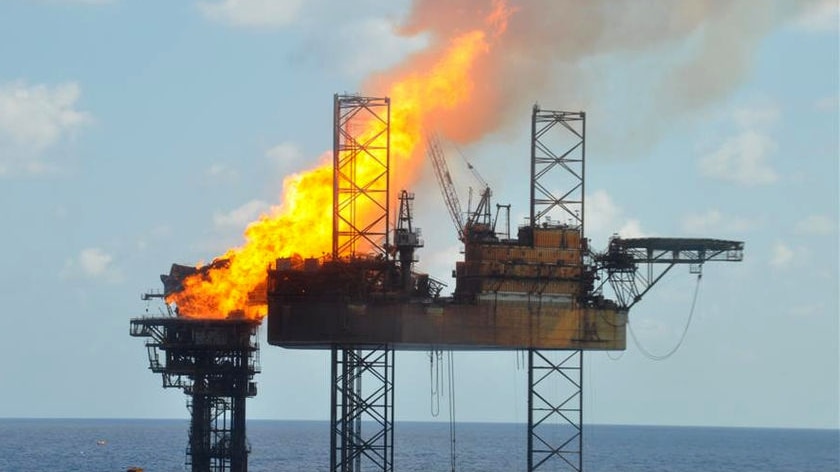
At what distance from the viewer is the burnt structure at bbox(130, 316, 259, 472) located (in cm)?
8850

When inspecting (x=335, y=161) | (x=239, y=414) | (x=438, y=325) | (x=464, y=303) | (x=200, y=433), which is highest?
(x=335, y=161)

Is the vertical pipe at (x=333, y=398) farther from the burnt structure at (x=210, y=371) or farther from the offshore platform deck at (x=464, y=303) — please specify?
the burnt structure at (x=210, y=371)

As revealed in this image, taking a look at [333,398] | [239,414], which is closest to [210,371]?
[239,414]

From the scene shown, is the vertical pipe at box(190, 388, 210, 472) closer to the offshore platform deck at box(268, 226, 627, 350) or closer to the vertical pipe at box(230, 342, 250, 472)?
the vertical pipe at box(230, 342, 250, 472)

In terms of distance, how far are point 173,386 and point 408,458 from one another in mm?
105890

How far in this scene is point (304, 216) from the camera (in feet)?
255

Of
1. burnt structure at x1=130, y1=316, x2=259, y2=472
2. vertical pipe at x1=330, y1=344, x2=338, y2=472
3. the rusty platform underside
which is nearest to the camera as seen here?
the rusty platform underside

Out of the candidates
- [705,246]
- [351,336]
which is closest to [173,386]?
[351,336]

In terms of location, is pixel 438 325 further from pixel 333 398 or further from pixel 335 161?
pixel 335 161

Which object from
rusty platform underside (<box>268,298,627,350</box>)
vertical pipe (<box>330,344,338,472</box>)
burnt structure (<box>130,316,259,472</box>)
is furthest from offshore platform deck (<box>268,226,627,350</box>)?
burnt structure (<box>130,316,259,472</box>)

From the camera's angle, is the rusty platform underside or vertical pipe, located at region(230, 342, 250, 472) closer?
the rusty platform underside

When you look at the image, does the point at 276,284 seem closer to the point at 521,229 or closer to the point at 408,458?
the point at 521,229

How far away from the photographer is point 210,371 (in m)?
89.8

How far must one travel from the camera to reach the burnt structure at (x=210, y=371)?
88.5 m
